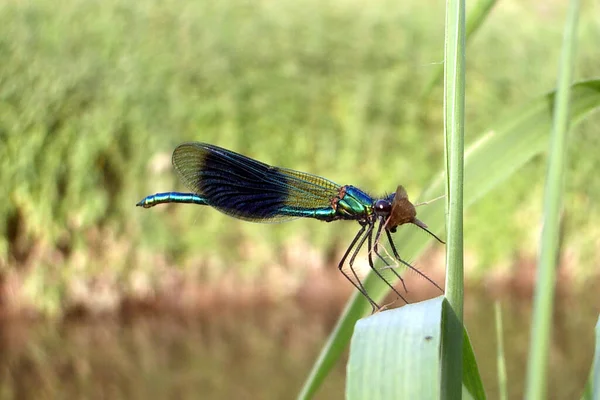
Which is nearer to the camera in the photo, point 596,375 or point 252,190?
point 596,375

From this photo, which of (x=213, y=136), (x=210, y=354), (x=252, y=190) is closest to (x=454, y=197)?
(x=252, y=190)

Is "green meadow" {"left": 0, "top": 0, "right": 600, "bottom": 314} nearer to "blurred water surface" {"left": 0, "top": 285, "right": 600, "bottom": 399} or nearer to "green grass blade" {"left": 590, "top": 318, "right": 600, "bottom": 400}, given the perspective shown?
"blurred water surface" {"left": 0, "top": 285, "right": 600, "bottom": 399}

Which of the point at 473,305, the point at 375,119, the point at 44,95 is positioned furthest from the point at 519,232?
the point at 44,95

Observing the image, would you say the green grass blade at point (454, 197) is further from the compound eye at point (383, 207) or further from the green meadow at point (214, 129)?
the green meadow at point (214, 129)

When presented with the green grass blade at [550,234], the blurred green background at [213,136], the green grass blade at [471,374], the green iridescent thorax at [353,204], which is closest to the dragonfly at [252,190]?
the green iridescent thorax at [353,204]

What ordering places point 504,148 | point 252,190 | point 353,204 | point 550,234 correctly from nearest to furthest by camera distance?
point 550,234 < point 504,148 < point 353,204 < point 252,190

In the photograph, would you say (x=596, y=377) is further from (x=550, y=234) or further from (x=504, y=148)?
(x=504, y=148)
